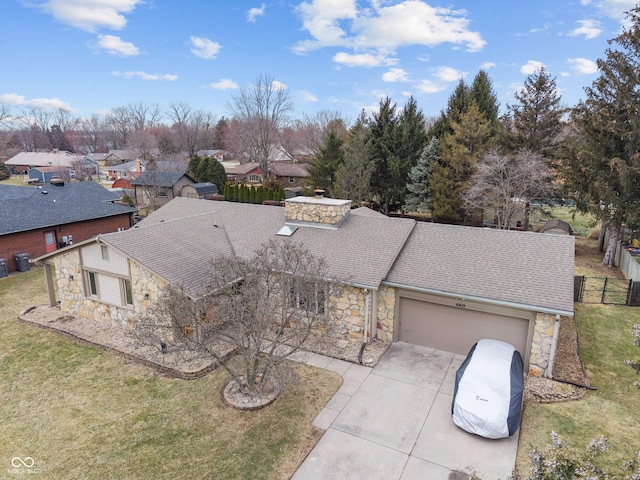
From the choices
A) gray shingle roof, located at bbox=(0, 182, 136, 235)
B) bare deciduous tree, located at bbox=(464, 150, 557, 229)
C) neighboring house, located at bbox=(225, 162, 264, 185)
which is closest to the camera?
gray shingle roof, located at bbox=(0, 182, 136, 235)

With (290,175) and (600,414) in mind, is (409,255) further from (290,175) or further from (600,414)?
(290,175)

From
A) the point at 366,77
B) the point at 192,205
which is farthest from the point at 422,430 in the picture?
the point at 366,77

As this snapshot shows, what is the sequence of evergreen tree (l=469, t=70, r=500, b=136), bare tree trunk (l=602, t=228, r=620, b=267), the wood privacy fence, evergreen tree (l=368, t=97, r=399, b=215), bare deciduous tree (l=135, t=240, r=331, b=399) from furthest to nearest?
evergreen tree (l=368, t=97, r=399, b=215), evergreen tree (l=469, t=70, r=500, b=136), bare tree trunk (l=602, t=228, r=620, b=267), the wood privacy fence, bare deciduous tree (l=135, t=240, r=331, b=399)

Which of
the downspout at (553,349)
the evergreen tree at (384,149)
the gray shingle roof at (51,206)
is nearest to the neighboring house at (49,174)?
the gray shingle roof at (51,206)

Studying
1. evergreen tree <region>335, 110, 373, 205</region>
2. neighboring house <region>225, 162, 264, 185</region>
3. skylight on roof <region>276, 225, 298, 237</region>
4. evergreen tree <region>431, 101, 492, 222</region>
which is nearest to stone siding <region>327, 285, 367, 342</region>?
skylight on roof <region>276, 225, 298, 237</region>

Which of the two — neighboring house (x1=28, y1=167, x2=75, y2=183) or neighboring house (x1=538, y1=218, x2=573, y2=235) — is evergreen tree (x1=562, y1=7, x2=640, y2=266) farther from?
neighboring house (x1=28, y1=167, x2=75, y2=183)

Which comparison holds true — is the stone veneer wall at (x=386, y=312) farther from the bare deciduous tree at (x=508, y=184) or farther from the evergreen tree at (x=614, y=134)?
the bare deciduous tree at (x=508, y=184)
